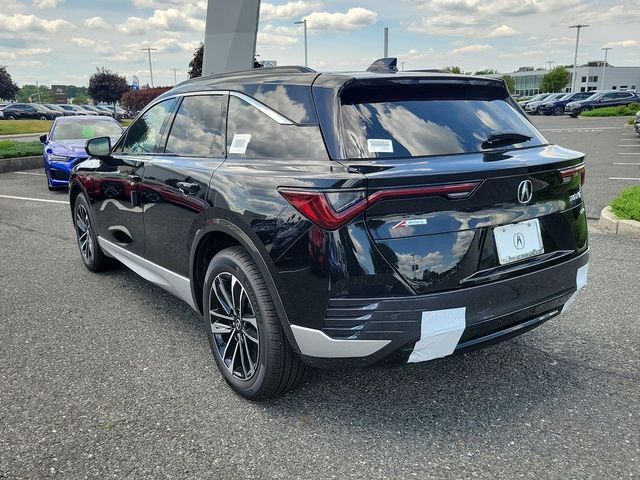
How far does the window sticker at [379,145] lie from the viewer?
240 cm

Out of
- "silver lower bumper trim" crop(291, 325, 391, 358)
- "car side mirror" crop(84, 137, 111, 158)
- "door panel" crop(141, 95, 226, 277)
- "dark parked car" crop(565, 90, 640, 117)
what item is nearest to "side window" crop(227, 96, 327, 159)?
"door panel" crop(141, 95, 226, 277)

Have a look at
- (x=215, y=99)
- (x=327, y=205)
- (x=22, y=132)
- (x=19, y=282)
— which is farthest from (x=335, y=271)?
(x=22, y=132)

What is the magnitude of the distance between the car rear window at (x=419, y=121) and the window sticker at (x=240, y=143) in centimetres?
65

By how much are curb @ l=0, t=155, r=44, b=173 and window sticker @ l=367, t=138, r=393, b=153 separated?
1468cm

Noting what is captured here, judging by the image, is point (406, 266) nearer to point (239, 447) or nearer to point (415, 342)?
point (415, 342)

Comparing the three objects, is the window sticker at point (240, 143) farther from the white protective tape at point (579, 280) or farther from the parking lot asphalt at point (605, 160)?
the parking lot asphalt at point (605, 160)

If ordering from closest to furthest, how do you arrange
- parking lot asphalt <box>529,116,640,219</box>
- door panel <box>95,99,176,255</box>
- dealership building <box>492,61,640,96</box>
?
door panel <box>95,99,176,255</box>, parking lot asphalt <box>529,116,640,219</box>, dealership building <box>492,61,640,96</box>

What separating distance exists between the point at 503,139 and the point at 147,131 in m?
2.59

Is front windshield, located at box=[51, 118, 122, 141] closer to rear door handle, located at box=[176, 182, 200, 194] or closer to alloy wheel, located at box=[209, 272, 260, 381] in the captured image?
rear door handle, located at box=[176, 182, 200, 194]

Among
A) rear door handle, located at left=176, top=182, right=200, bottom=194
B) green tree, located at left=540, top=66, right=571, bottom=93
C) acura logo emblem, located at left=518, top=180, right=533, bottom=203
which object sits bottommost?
rear door handle, located at left=176, top=182, right=200, bottom=194

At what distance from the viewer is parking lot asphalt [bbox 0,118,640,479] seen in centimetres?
235

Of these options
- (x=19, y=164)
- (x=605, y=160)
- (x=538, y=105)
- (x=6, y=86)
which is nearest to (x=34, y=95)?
(x=6, y=86)

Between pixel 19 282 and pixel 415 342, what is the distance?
13.7 feet

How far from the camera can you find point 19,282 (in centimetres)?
496
